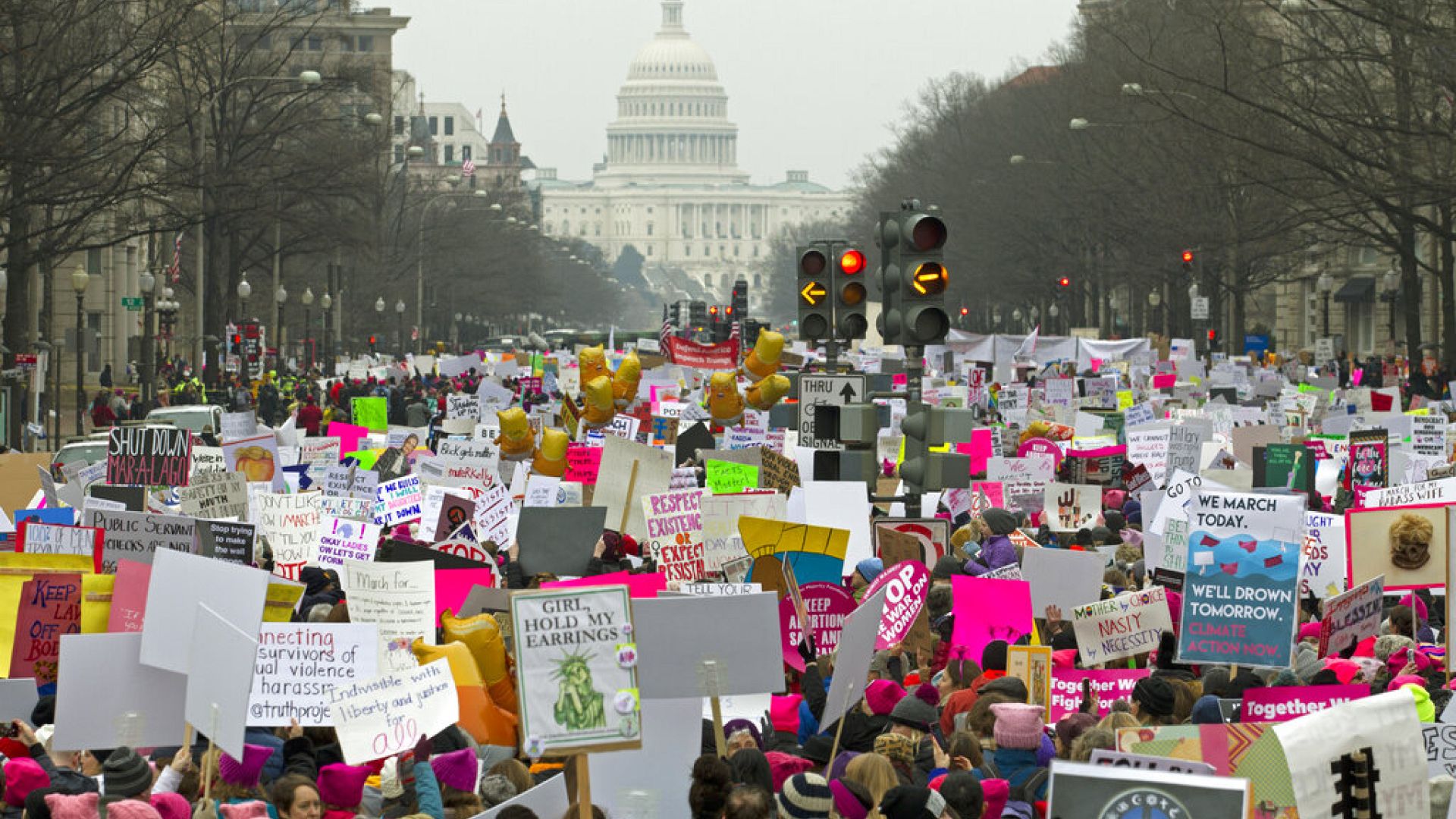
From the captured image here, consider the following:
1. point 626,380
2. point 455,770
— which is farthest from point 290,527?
point 626,380

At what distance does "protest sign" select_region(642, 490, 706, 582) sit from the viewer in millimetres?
15578

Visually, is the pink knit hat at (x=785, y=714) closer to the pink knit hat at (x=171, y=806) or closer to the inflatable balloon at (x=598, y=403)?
the pink knit hat at (x=171, y=806)

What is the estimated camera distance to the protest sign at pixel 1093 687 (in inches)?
439

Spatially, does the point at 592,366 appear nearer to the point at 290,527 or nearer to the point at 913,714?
the point at 290,527

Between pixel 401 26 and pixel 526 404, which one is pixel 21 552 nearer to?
pixel 526 404

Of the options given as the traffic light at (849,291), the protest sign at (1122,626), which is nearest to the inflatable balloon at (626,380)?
the traffic light at (849,291)

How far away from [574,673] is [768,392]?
55.5 ft

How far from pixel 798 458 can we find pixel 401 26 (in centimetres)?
11006

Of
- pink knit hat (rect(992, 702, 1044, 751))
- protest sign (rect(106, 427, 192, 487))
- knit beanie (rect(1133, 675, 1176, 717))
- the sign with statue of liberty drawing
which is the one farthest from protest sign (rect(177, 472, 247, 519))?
the sign with statue of liberty drawing

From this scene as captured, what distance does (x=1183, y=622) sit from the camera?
11.6 m

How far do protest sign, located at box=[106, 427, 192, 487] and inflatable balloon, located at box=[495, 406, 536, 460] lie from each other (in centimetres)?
367

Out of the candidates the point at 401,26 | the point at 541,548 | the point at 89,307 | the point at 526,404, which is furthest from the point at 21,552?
the point at 401,26

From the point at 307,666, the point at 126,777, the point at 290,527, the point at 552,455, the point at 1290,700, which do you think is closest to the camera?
the point at 126,777

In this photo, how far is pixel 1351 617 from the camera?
472 inches
